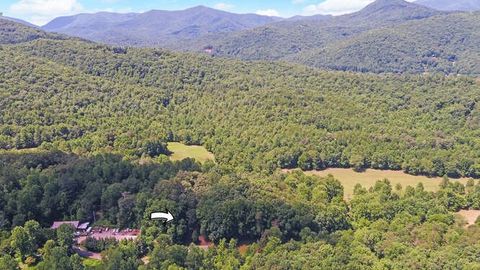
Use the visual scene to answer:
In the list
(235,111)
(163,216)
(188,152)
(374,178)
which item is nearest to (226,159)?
(188,152)

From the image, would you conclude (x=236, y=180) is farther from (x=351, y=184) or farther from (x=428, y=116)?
(x=428, y=116)

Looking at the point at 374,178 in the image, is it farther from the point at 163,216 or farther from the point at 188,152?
the point at 163,216

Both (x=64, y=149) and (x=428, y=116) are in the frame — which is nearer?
(x=64, y=149)

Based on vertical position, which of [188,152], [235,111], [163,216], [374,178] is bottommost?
[374,178]

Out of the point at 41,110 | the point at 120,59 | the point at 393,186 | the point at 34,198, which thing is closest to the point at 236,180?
the point at 34,198

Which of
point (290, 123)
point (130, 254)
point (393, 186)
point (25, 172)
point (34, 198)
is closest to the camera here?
point (130, 254)

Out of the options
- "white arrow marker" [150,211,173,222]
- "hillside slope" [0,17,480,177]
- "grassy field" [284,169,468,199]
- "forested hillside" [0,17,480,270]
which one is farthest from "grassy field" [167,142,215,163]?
"white arrow marker" [150,211,173,222]
